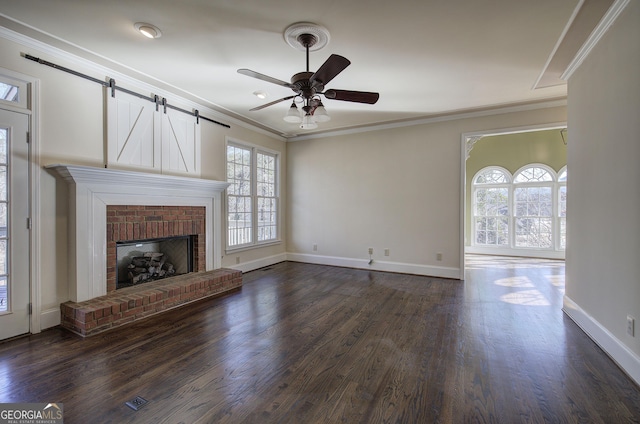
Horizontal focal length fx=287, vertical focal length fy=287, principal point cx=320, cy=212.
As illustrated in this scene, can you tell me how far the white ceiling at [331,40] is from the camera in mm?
2275

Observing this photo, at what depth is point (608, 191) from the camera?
243 centimetres

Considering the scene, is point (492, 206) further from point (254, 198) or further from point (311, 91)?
point (311, 91)

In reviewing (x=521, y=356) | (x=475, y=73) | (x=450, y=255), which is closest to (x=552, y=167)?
(x=450, y=255)

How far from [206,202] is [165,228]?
2.45ft

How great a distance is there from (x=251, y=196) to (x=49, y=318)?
3.30m

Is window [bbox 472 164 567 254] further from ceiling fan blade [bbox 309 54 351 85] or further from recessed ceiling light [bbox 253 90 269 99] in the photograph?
ceiling fan blade [bbox 309 54 351 85]

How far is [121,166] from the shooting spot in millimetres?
3453

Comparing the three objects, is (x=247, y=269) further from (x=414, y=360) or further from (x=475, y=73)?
(x=475, y=73)

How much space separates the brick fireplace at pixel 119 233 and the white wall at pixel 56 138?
3.7 inches

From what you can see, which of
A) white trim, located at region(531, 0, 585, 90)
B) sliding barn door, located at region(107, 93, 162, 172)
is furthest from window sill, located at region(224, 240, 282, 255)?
white trim, located at region(531, 0, 585, 90)

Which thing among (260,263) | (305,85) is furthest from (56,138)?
(260,263)

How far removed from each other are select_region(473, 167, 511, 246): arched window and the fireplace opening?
7356 mm

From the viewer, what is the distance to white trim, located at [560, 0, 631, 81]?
2184 millimetres

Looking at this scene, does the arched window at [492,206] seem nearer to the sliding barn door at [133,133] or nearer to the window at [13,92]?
the sliding barn door at [133,133]
